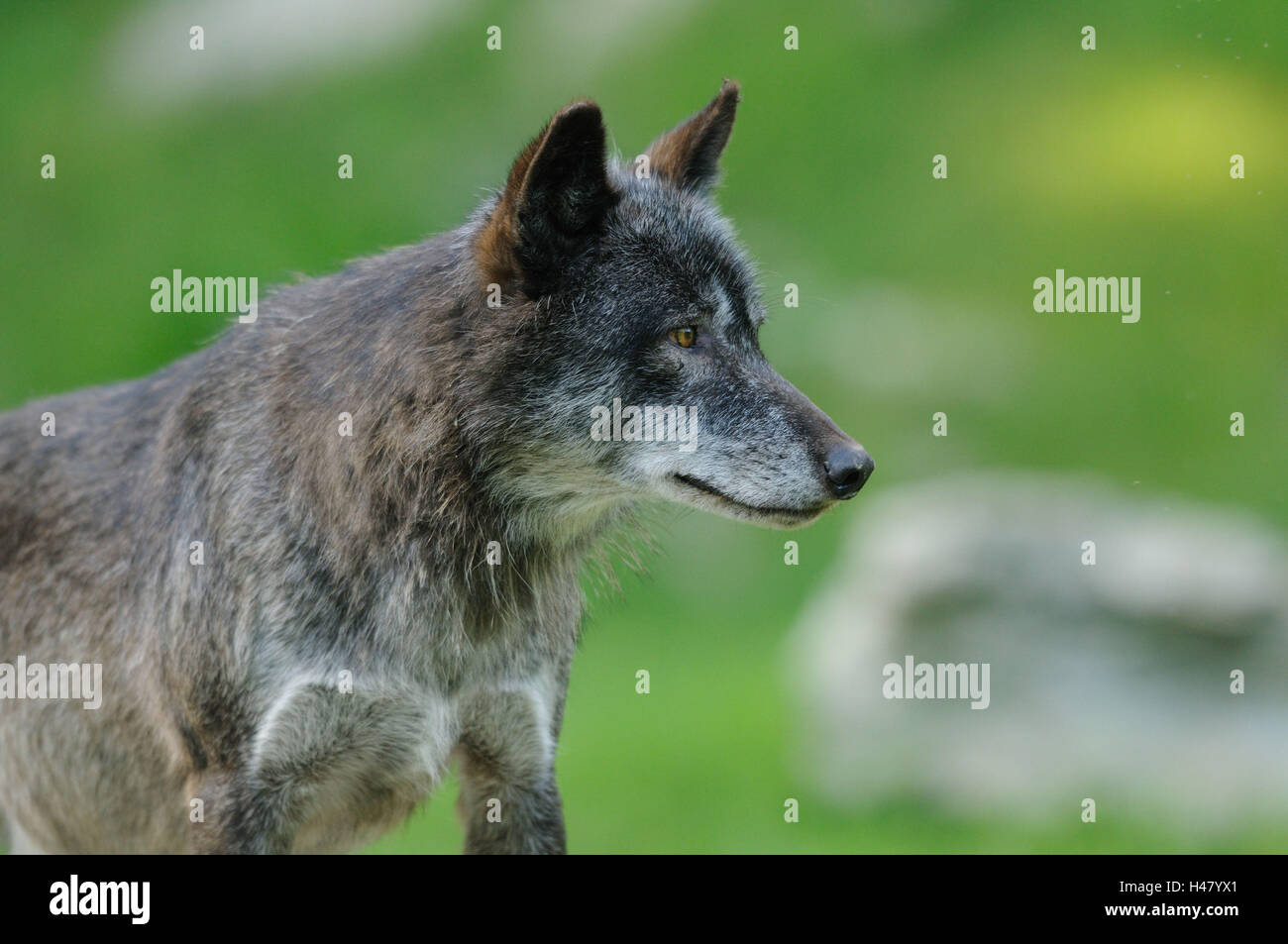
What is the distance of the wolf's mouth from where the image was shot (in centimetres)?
617

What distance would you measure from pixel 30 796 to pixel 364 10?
16.3m

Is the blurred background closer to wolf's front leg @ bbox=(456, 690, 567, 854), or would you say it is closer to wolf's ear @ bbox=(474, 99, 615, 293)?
wolf's front leg @ bbox=(456, 690, 567, 854)

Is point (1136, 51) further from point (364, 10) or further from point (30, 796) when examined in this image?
point (30, 796)

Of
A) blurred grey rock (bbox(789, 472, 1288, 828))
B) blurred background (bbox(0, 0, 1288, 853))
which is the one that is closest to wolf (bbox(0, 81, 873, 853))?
blurred grey rock (bbox(789, 472, 1288, 828))

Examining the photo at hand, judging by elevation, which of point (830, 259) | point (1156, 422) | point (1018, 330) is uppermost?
point (830, 259)

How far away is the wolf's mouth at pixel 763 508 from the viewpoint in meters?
6.17

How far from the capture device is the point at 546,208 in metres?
6.15

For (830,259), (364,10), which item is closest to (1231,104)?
(830,259)

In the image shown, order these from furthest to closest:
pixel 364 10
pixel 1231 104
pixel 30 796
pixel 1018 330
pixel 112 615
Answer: pixel 364 10, pixel 1018 330, pixel 1231 104, pixel 30 796, pixel 112 615

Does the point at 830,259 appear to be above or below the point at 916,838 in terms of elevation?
above

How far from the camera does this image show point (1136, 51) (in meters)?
19.4
